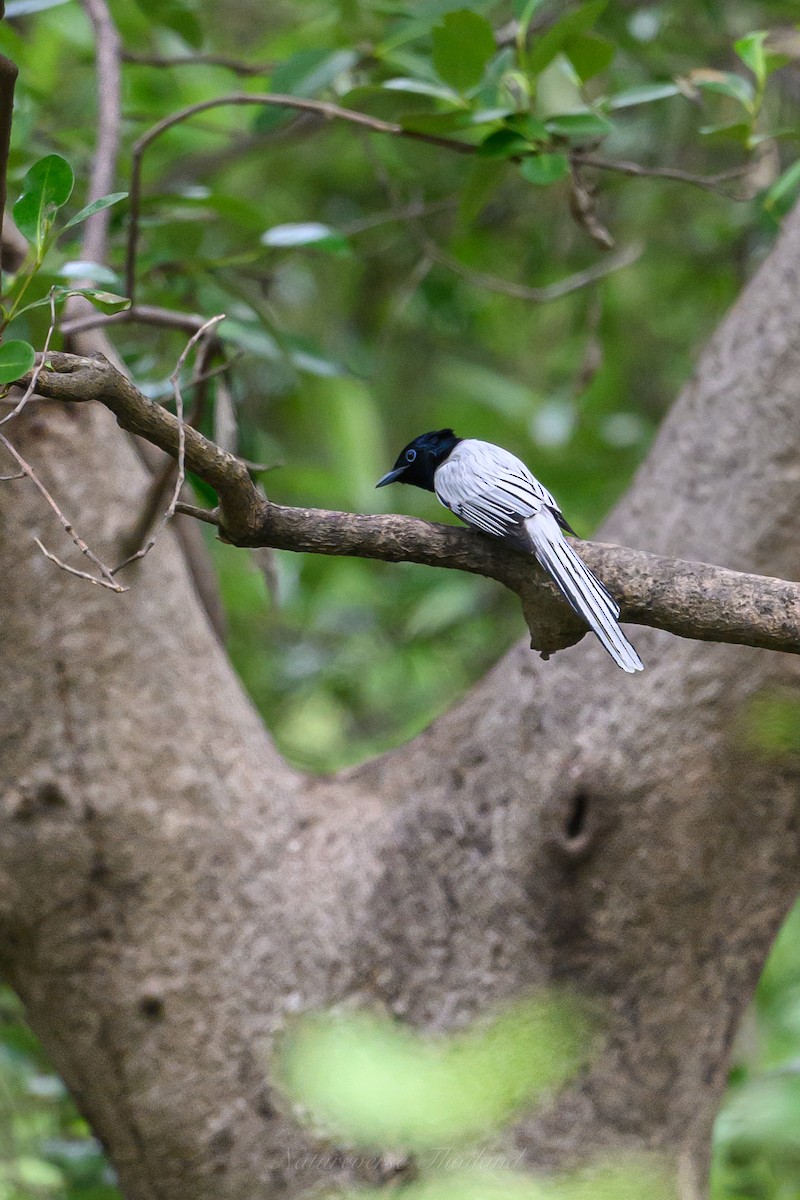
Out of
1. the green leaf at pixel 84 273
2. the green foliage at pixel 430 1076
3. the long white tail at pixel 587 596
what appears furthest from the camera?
the green leaf at pixel 84 273

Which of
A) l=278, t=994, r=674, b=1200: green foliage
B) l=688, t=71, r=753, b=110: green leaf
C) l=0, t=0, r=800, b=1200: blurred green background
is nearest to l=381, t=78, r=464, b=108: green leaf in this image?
l=0, t=0, r=800, b=1200: blurred green background

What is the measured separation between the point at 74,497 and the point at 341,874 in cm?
91

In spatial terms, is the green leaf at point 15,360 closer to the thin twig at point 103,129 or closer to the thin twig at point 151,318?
the thin twig at point 151,318

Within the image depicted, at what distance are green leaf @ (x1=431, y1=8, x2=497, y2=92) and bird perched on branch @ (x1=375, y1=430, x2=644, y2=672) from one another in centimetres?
73

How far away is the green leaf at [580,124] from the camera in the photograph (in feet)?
6.94

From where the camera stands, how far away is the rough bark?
2076 millimetres

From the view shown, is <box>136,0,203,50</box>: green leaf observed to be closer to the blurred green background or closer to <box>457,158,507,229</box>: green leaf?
the blurred green background

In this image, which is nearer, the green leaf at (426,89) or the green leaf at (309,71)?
the green leaf at (426,89)

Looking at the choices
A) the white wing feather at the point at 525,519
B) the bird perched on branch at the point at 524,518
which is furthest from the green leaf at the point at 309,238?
the white wing feather at the point at 525,519

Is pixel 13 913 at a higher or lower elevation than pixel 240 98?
lower

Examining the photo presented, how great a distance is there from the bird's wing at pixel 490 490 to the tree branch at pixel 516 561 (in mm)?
41

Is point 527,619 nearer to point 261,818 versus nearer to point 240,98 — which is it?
point 261,818

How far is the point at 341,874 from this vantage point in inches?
90.2

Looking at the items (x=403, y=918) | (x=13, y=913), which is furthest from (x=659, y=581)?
(x=13, y=913)
